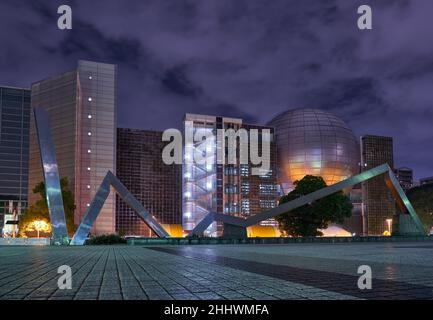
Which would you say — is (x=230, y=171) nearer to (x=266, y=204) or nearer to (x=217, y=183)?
(x=217, y=183)

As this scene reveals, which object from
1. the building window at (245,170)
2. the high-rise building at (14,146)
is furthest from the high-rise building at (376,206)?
the high-rise building at (14,146)

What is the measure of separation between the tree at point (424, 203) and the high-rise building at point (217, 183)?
35704mm

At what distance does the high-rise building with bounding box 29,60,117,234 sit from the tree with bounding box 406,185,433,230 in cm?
7390

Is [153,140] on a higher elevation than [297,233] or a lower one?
higher

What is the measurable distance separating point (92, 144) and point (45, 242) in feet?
211

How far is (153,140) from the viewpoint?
5113 inches

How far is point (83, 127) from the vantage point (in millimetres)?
105375

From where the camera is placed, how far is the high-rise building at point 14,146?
150625 millimetres

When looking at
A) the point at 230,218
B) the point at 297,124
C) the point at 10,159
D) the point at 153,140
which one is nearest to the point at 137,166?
the point at 153,140

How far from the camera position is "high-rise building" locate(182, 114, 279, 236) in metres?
104

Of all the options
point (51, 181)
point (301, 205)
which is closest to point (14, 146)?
→ point (51, 181)

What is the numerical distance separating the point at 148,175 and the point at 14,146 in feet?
189

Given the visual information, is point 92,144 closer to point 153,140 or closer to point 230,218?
point 153,140

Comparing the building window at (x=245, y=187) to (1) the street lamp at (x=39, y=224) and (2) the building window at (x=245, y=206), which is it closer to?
(2) the building window at (x=245, y=206)
